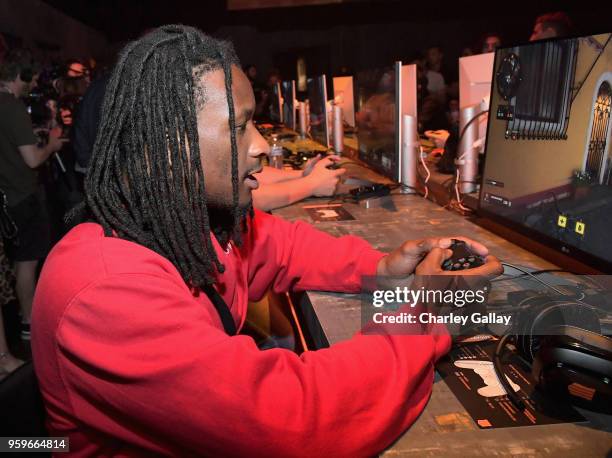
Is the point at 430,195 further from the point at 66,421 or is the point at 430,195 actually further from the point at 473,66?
the point at 66,421

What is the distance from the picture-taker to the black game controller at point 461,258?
0.89 meters

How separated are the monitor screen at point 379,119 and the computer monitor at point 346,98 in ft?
1.55

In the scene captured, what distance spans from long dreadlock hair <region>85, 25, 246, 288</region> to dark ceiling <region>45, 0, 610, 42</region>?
7.77 metres

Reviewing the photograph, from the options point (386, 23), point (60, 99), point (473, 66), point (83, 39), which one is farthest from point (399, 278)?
point (386, 23)

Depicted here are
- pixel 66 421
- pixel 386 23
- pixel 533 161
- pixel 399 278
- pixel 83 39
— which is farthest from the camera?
pixel 386 23

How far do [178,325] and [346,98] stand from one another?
114 inches

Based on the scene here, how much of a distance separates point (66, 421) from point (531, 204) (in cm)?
105

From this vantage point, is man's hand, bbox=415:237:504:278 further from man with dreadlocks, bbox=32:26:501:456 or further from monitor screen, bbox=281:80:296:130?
monitor screen, bbox=281:80:296:130

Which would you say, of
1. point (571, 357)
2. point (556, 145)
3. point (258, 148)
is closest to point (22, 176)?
point (258, 148)

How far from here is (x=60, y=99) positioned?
3.59 meters

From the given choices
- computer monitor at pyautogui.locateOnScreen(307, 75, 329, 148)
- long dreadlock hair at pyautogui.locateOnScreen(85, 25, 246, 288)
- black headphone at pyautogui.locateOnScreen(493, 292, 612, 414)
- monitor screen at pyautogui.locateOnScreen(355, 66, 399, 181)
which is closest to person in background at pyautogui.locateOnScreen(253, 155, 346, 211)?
monitor screen at pyautogui.locateOnScreen(355, 66, 399, 181)

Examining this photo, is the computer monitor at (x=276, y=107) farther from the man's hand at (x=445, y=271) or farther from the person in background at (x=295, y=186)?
the man's hand at (x=445, y=271)

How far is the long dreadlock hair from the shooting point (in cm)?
70

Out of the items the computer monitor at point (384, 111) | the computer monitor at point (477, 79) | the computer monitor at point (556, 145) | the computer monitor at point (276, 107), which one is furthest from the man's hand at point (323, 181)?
the computer monitor at point (276, 107)
